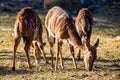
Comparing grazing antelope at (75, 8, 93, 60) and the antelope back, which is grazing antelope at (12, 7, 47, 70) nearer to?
the antelope back

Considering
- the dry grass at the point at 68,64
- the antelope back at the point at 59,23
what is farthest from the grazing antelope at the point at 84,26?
the antelope back at the point at 59,23

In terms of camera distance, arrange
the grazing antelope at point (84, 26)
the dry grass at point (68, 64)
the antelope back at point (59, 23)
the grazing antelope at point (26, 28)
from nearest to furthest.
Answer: the dry grass at point (68, 64)
the antelope back at point (59, 23)
the grazing antelope at point (26, 28)
the grazing antelope at point (84, 26)

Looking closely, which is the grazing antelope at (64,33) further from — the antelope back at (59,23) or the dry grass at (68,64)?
the dry grass at (68,64)

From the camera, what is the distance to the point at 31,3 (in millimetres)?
25516

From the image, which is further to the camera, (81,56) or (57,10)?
(81,56)

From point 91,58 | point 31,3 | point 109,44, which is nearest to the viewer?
point 91,58

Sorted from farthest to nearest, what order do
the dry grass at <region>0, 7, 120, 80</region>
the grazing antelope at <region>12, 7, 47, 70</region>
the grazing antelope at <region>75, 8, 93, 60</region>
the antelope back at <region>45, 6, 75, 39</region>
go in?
the grazing antelope at <region>75, 8, 93, 60</region>, the grazing antelope at <region>12, 7, 47, 70</region>, the antelope back at <region>45, 6, 75, 39</region>, the dry grass at <region>0, 7, 120, 80</region>

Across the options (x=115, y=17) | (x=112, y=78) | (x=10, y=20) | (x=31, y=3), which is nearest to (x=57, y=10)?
(x=112, y=78)

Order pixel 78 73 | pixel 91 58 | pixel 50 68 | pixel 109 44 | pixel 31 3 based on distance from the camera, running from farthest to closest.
Result: pixel 31 3, pixel 109 44, pixel 50 68, pixel 78 73, pixel 91 58

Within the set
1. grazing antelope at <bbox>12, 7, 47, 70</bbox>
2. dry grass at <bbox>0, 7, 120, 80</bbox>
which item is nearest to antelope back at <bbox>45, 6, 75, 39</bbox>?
grazing antelope at <bbox>12, 7, 47, 70</bbox>

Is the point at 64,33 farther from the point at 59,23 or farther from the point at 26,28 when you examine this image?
the point at 26,28

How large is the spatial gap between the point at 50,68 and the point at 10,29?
6.80 meters

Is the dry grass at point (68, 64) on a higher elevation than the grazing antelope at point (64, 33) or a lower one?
lower

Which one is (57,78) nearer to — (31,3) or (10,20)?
(10,20)
